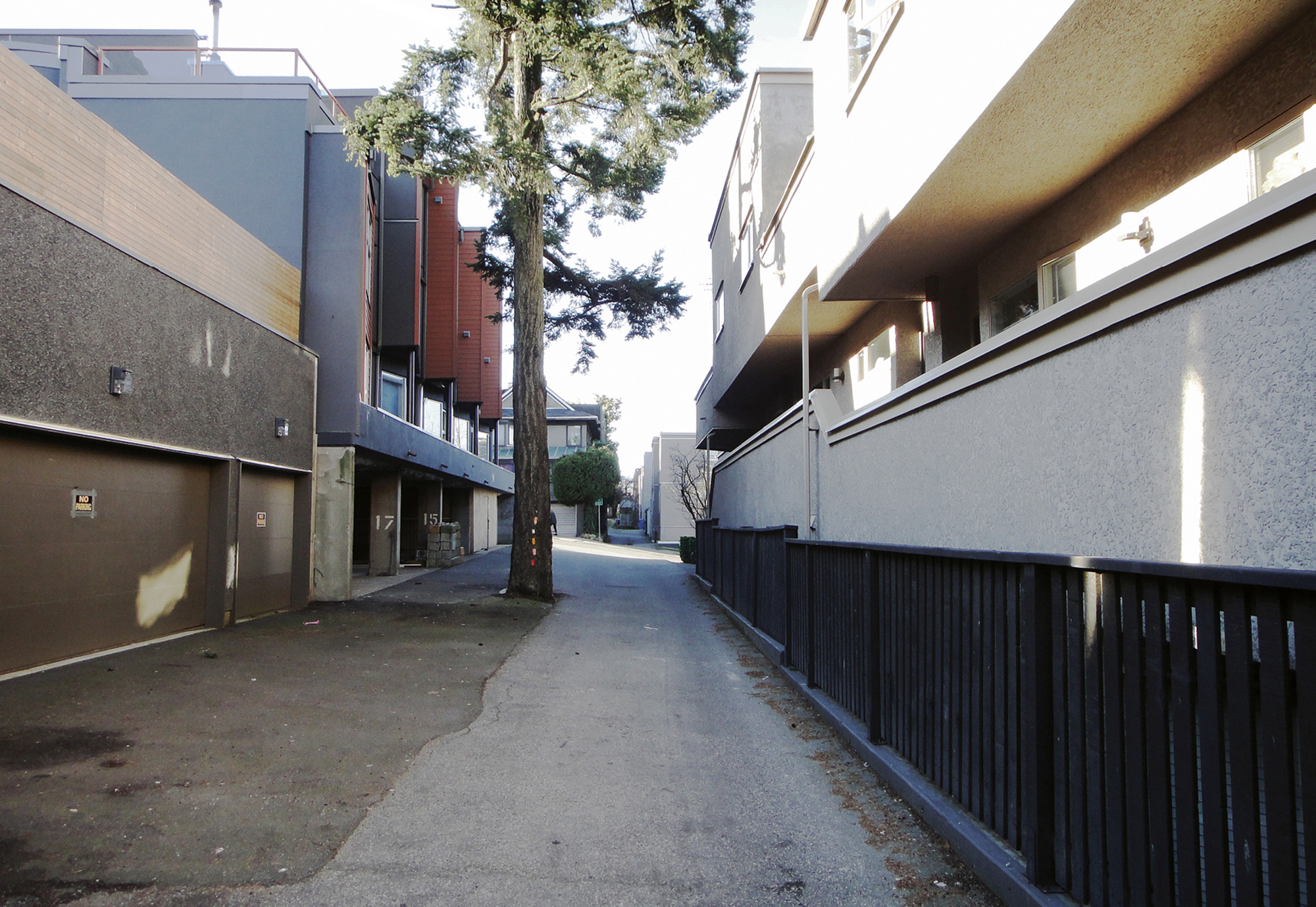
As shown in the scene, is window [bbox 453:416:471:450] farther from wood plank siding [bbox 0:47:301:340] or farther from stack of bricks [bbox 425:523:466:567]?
wood plank siding [bbox 0:47:301:340]

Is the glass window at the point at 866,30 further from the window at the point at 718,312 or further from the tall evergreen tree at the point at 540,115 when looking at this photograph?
the window at the point at 718,312

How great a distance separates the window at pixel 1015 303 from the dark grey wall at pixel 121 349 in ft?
29.2

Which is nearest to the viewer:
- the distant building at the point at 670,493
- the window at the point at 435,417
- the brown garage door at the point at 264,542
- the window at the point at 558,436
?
the brown garage door at the point at 264,542

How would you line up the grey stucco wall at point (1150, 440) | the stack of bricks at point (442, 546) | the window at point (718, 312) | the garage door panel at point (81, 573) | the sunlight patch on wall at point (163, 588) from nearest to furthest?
the grey stucco wall at point (1150, 440), the garage door panel at point (81, 573), the sunlight patch on wall at point (163, 588), the window at point (718, 312), the stack of bricks at point (442, 546)

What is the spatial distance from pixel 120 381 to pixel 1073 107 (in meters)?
9.20

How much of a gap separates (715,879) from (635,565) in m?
23.0

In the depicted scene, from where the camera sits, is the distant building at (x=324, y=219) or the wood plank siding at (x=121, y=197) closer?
the wood plank siding at (x=121, y=197)

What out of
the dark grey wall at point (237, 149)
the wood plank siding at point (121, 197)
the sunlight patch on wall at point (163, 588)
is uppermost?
the dark grey wall at point (237, 149)

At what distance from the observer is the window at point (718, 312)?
65.9 ft

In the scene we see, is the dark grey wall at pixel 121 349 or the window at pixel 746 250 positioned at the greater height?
the window at pixel 746 250

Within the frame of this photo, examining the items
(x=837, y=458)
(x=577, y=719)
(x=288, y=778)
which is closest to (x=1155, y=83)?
(x=837, y=458)

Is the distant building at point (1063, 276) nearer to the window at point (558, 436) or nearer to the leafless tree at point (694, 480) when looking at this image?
the leafless tree at point (694, 480)

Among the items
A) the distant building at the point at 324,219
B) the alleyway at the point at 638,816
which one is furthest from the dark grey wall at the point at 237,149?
the alleyway at the point at 638,816

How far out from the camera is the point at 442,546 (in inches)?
982
